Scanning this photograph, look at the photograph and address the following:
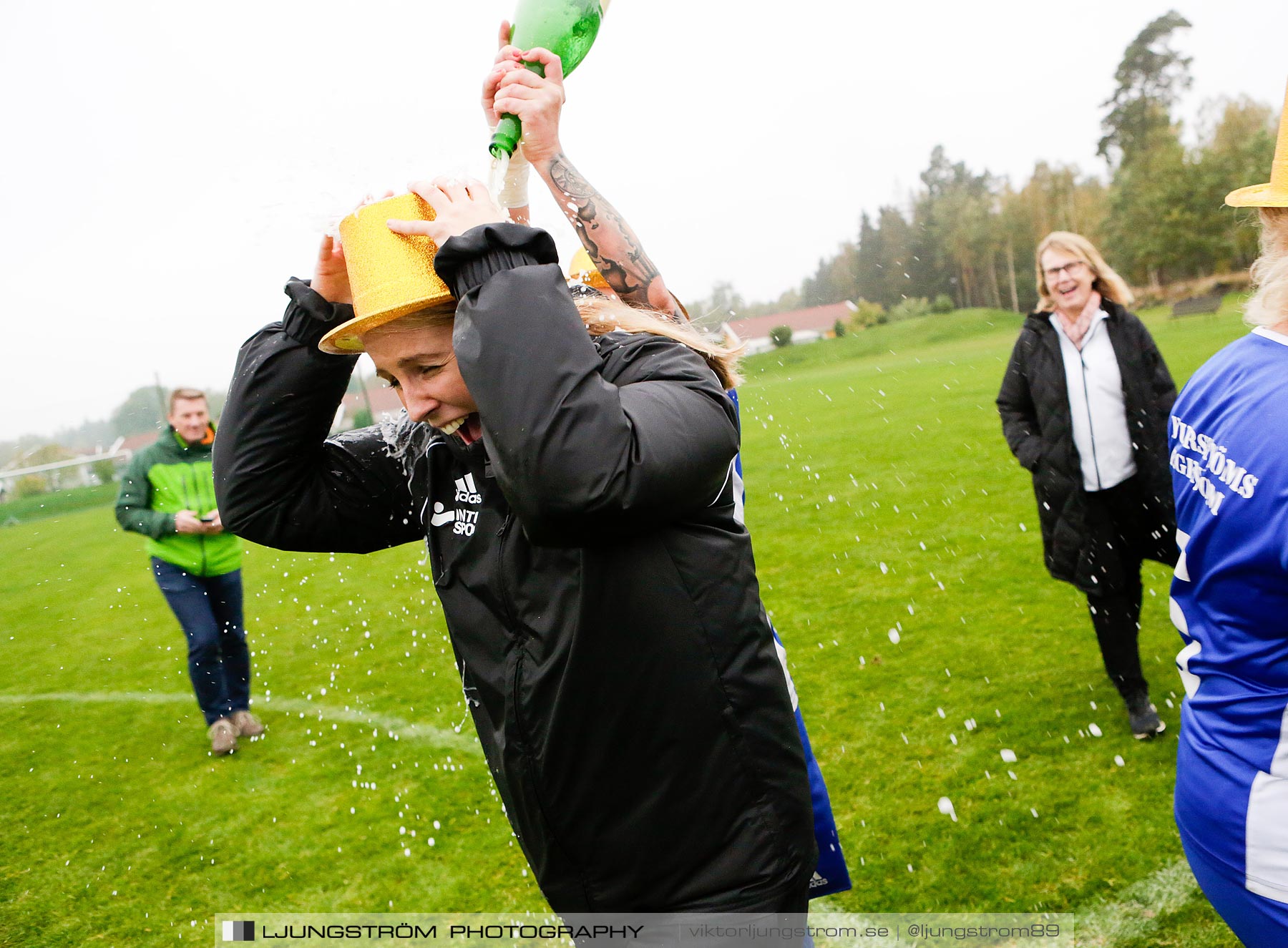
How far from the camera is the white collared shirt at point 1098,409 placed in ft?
14.3

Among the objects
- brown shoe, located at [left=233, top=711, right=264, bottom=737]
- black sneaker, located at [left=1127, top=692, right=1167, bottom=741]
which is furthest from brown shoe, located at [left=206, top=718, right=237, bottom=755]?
black sneaker, located at [left=1127, top=692, right=1167, bottom=741]

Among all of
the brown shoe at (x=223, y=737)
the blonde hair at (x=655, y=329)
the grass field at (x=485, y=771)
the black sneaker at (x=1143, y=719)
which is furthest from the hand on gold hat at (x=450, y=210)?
the brown shoe at (x=223, y=737)

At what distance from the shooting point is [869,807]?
13.7ft

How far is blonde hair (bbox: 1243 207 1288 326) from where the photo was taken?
172cm

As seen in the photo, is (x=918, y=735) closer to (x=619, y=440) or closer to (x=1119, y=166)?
(x=619, y=440)

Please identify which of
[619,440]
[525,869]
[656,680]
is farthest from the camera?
[525,869]

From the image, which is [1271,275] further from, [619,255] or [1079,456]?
[1079,456]

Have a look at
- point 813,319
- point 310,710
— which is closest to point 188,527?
point 310,710

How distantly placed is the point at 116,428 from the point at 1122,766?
84.6 feet

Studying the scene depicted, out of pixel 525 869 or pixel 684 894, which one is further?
pixel 525 869

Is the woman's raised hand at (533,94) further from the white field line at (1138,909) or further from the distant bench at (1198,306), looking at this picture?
the distant bench at (1198,306)

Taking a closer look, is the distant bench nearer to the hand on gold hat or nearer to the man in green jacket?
the man in green jacket

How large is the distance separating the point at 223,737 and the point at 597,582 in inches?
213

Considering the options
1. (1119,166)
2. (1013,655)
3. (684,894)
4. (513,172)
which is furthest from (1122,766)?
(1119,166)
